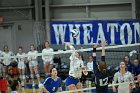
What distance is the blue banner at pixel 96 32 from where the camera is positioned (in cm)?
1593

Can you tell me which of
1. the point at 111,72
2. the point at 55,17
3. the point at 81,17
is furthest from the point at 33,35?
the point at 111,72

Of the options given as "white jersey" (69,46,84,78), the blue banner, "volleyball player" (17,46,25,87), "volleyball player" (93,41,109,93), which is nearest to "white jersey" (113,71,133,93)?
"white jersey" (69,46,84,78)

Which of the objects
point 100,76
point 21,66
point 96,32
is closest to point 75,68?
point 100,76

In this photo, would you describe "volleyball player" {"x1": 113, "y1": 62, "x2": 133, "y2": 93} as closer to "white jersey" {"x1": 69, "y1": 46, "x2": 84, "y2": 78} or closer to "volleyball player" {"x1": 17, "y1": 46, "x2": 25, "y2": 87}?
"white jersey" {"x1": 69, "y1": 46, "x2": 84, "y2": 78}

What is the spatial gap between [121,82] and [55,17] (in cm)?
1050

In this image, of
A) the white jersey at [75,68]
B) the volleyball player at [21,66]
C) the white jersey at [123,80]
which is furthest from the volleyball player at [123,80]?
the volleyball player at [21,66]

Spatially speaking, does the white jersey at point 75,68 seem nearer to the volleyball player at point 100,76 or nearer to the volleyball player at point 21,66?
the volleyball player at point 100,76

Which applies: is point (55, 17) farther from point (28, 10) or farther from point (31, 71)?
point (31, 71)

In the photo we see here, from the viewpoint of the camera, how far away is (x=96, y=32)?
55.1 ft

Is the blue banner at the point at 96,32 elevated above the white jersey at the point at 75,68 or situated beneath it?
elevated above

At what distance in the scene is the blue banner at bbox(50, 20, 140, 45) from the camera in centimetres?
1593

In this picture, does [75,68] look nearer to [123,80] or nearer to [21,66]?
[123,80]

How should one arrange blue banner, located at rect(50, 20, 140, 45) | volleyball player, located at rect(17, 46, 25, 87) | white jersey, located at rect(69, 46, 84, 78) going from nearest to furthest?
1. white jersey, located at rect(69, 46, 84, 78)
2. volleyball player, located at rect(17, 46, 25, 87)
3. blue banner, located at rect(50, 20, 140, 45)

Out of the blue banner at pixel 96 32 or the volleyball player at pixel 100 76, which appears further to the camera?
the blue banner at pixel 96 32
